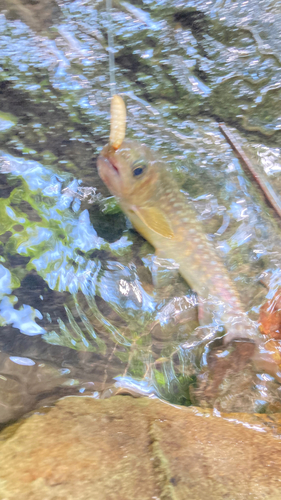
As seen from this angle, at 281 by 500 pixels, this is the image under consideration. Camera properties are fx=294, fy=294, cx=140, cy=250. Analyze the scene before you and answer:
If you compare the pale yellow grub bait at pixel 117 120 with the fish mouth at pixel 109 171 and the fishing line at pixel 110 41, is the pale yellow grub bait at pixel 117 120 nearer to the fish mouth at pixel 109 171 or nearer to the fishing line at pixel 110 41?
the fish mouth at pixel 109 171

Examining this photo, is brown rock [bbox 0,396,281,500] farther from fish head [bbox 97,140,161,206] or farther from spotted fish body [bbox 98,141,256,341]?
fish head [bbox 97,140,161,206]

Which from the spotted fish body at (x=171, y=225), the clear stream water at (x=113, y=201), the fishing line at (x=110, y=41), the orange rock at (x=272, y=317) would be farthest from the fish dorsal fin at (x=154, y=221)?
the fishing line at (x=110, y=41)

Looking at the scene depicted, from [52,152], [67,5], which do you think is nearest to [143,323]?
[52,152]

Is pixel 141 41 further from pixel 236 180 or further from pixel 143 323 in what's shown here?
pixel 143 323

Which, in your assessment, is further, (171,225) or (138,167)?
(171,225)

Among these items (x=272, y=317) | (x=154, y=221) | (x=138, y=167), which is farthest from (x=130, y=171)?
(x=272, y=317)

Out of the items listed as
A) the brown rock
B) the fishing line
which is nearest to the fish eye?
the fishing line

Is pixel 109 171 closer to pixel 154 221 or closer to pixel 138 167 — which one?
pixel 138 167
